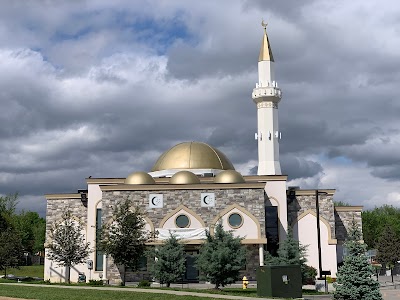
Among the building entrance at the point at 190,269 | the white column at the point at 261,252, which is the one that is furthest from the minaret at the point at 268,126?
the building entrance at the point at 190,269

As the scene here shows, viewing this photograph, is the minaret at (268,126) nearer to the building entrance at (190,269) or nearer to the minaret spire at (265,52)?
the minaret spire at (265,52)

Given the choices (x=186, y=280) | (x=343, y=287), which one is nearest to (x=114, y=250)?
(x=186, y=280)

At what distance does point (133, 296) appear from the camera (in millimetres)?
22672

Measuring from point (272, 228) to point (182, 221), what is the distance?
8649mm

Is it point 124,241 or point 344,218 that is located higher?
point 344,218

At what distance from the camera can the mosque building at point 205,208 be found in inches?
1741

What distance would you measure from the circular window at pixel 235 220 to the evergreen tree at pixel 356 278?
20212 millimetres

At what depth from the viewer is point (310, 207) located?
1953 inches

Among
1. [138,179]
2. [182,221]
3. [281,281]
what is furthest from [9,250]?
[281,281]

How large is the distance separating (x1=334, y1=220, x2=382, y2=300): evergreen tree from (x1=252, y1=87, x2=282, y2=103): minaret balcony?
3454cm

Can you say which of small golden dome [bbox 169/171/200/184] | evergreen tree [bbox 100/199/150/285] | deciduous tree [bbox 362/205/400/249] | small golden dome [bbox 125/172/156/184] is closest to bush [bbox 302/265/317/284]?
evergreen tree [bbox 100/199/150/285]

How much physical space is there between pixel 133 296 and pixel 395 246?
4542 centimetres

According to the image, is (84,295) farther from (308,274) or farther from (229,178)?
(229,178)

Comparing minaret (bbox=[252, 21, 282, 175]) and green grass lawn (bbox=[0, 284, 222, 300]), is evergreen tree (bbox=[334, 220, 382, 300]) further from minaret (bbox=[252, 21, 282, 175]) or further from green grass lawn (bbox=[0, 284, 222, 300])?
minaret (bbox=[252, 21, 282, 175])
